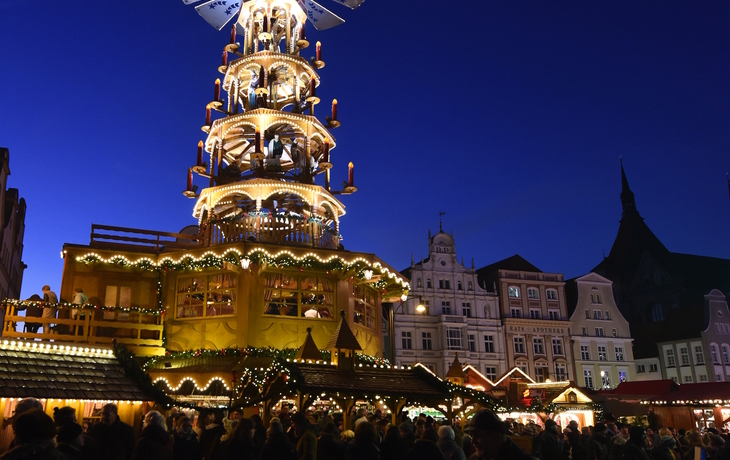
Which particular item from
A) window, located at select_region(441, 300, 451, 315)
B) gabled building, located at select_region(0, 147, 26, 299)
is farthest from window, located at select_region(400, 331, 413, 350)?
gabled building, located at select_region(0, 147, 26, 299)

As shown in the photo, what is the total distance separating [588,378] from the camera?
172ft

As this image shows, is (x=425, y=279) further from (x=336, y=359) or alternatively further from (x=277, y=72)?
(x=336, y=359)

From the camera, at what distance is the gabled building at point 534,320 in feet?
164

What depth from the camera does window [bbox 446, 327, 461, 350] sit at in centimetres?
4706

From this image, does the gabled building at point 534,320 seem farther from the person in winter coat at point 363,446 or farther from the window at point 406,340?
the person in winter coat at point 363,446

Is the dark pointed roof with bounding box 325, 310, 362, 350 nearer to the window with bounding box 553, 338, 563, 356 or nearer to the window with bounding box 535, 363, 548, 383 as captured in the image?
the window with bounding box 535, 363, 548, 383

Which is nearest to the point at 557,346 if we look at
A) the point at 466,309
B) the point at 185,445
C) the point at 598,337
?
the point at 598,337

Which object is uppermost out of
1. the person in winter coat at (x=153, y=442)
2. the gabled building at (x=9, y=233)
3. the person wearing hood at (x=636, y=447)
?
the gabled building at (x=9, y=233)

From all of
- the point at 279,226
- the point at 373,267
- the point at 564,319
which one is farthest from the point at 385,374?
the point at 564,319

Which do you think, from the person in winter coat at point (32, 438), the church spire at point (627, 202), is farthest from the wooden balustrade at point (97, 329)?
the church spire at point (627, 202)

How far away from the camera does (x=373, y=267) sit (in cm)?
2169

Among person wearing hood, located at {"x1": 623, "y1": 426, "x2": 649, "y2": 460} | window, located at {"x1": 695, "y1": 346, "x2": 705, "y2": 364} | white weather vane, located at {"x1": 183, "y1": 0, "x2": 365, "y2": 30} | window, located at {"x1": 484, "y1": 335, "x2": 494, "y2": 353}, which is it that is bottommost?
person wearing hood, located at {"x1": 623, "y1": 426, "x2": 649, "y2": 460}

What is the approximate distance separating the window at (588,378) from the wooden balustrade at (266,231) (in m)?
37.4

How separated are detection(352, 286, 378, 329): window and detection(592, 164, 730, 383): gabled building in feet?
139
